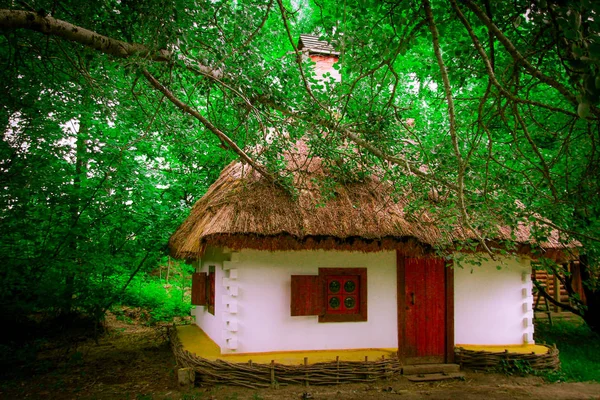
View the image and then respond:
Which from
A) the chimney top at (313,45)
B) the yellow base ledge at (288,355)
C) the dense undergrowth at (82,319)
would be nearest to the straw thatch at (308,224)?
the yellow base ledge at (288,355)

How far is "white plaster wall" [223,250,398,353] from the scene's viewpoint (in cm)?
646

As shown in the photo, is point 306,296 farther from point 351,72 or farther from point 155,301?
point 155,301

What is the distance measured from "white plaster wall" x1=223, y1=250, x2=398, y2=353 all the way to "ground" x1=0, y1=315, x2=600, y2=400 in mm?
853

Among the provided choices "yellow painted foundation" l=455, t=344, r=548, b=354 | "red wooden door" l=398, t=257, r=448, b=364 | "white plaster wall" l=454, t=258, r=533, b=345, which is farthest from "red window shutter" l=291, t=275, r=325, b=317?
"yellow painted foundation" l=455, t=344, r=548, b=354

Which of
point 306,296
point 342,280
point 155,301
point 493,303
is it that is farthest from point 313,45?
point 155,301

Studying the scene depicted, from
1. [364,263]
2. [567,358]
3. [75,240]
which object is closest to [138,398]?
[75,240]

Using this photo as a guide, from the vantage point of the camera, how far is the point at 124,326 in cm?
1052

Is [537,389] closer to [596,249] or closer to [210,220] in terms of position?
[596,249]

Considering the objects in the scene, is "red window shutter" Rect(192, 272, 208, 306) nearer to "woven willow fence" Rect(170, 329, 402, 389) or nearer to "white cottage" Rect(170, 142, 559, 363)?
"white cottage" Rect(170, 142, 559, 363)

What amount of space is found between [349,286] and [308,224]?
141 cm

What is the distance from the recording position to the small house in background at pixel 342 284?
20.6 ft

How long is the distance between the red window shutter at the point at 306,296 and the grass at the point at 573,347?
3.72m

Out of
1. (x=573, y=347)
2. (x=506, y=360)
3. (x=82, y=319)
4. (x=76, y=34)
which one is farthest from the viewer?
(x=82, y=319)

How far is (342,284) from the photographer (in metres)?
6.92
